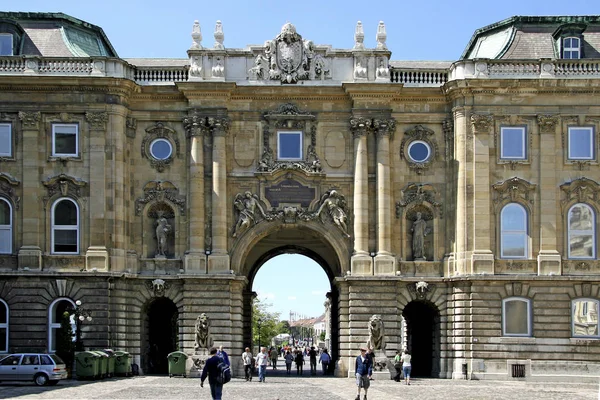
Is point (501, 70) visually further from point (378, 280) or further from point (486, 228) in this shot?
point (378, 280)

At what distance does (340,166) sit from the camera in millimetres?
54656

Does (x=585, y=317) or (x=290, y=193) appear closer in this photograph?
(x=585, y=317)

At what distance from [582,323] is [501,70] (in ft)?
42.3

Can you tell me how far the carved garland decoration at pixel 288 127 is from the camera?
54.4 meters

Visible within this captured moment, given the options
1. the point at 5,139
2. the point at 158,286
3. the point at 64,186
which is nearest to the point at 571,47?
the point at 158,286

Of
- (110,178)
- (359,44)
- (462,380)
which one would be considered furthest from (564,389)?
(110,178)

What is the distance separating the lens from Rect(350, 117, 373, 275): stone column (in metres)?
53.5

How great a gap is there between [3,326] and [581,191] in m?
28.6

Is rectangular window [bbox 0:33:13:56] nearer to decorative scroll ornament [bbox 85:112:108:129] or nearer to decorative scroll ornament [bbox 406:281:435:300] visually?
decorative scroll ornament [bbox 85:112:108:129]

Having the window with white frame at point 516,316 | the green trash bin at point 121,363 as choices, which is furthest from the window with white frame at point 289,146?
the window with white frame at point 516,316

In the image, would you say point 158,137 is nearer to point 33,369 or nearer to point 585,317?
point 33,369

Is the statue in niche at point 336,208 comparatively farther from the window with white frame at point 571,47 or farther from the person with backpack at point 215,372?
the person with backpack at point 215,372

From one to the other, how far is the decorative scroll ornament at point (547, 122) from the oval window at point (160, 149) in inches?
723

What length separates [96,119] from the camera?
53.1m
